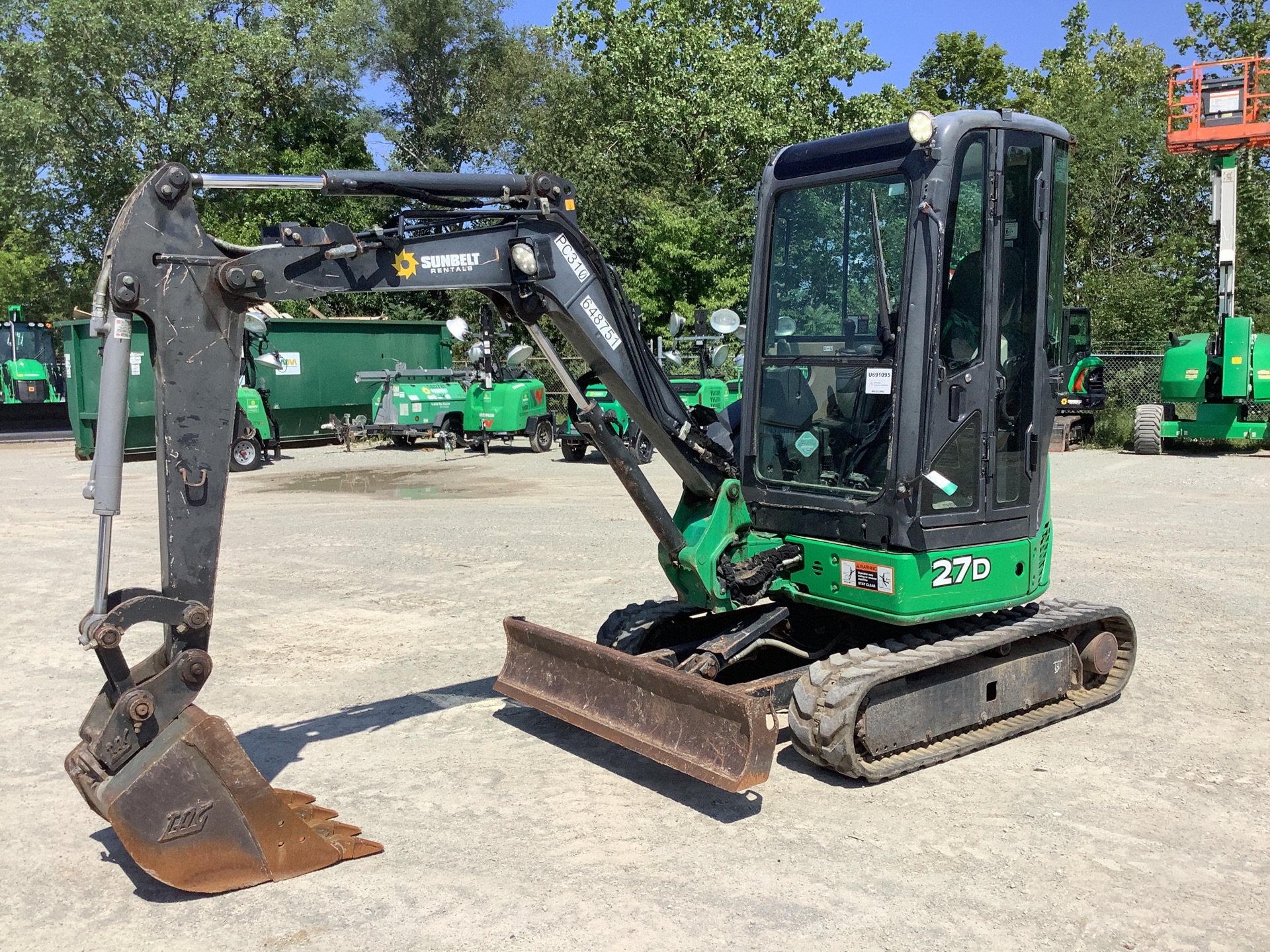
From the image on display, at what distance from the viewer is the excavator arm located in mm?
4156

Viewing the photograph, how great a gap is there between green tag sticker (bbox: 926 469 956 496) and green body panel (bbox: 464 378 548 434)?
53.7ft

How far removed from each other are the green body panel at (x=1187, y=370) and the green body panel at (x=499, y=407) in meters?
11.6

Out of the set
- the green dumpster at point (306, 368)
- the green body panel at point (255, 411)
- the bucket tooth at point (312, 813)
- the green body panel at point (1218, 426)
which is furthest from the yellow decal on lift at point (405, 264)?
the green body panel at point (1218, 426)

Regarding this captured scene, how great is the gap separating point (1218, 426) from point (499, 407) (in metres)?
12.9

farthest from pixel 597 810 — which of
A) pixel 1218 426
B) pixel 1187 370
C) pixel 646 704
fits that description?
pixel 1218 426

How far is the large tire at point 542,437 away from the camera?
2194cm

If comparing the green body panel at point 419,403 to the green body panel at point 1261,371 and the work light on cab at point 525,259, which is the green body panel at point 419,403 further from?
the work light on cab at point 525,259

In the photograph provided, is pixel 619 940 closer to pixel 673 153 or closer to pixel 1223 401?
pixel 1223 401

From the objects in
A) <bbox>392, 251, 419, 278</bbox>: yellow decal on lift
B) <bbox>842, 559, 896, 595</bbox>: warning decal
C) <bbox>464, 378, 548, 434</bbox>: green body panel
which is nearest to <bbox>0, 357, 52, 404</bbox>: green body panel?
<bbox>464, 378, 548, 434</bbox>: green body panel

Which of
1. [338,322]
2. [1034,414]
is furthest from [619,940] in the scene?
[338,322]

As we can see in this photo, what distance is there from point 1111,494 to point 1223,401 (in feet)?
21.3

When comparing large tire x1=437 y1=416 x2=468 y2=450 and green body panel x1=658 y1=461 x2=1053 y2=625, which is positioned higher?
large tire x1=437 y1=416 x2=468 y2=450

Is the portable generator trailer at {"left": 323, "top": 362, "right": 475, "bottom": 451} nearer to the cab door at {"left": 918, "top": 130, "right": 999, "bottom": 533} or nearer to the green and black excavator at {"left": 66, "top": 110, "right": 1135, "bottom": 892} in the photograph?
the green and black excavator at {"left": 66, "top": 110, "right": 1135, "bottom": 892}

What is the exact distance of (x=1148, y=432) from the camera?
2014 cm
